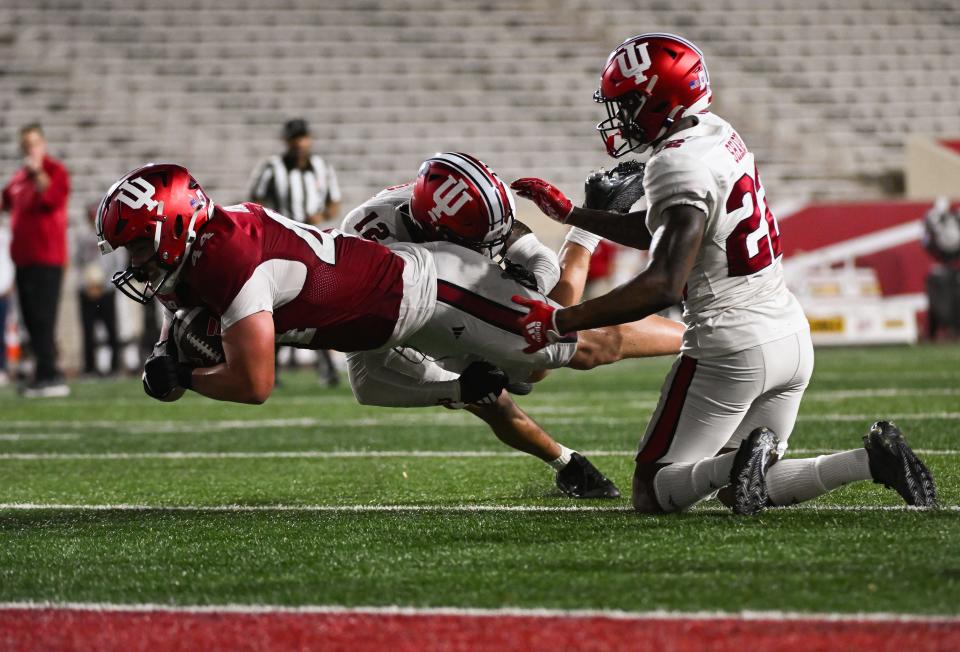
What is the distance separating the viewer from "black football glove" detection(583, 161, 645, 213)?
13.0 feet

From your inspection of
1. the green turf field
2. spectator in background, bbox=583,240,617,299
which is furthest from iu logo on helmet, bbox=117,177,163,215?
spectator in background, bbox=583,240,617,299

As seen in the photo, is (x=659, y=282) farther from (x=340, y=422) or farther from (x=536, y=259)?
(x=340, y=422)

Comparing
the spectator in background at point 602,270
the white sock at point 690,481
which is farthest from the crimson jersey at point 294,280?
the spectator in background at point 602,270

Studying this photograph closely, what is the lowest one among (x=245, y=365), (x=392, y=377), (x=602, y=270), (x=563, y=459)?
(x=602, y=270)

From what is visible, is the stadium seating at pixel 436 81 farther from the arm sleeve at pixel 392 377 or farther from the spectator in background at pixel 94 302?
the arm sleeve at pixel 392 377

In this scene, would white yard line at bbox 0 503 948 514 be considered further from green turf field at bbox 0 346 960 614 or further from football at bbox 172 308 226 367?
football at bbox 172 308 226 367

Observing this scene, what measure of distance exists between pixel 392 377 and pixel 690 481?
1.07 meters

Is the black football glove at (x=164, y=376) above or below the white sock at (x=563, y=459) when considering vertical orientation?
above

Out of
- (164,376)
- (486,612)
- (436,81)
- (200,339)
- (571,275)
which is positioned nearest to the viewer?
(486,612)

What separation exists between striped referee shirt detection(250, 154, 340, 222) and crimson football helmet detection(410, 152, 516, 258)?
4.57 m

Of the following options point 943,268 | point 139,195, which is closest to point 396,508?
point 139,195

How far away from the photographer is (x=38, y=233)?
27.2 feet

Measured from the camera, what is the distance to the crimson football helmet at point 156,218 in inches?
135

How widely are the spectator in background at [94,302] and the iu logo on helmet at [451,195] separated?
755cm
